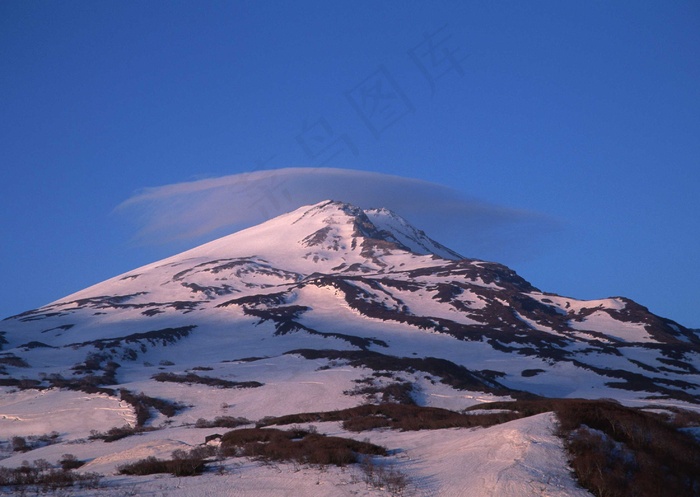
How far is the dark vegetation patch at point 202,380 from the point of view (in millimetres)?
58209

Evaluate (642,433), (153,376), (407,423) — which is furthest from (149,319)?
(642,433)

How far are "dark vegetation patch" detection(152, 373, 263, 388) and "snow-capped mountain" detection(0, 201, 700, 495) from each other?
0.30 meters

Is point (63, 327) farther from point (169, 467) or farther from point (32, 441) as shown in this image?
point (169, 467)

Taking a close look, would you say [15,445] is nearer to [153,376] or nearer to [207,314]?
[153,376]

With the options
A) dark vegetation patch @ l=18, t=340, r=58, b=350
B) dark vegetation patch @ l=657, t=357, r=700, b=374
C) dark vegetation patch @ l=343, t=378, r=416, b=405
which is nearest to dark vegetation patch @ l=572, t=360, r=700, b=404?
dark vegetation patch @ l=657, t=357, r=700, b=374

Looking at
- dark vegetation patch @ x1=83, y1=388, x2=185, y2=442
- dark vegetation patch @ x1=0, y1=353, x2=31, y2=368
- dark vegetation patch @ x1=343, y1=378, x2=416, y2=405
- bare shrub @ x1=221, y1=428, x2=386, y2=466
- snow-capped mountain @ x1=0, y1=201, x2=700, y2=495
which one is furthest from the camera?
dark vegetation patch @ x1=0, y1=353, x2=31, y2=368

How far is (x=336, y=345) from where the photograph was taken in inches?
3465

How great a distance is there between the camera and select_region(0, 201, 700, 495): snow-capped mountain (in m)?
53.3

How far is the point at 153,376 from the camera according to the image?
2606 inches

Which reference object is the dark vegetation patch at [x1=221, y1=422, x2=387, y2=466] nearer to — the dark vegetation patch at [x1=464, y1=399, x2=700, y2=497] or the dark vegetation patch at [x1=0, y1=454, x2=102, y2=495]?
the dark vegetation patch at [x1=0, y1=454, x2=102, y2=495]

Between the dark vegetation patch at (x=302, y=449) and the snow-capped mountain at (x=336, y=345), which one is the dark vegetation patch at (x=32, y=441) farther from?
the dark vegetation patch at (x=302, y=449)

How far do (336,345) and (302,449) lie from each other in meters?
68.8

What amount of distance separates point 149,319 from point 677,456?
11264 centimetres

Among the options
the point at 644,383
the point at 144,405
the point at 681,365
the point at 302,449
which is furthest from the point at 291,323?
the point at 302,449
